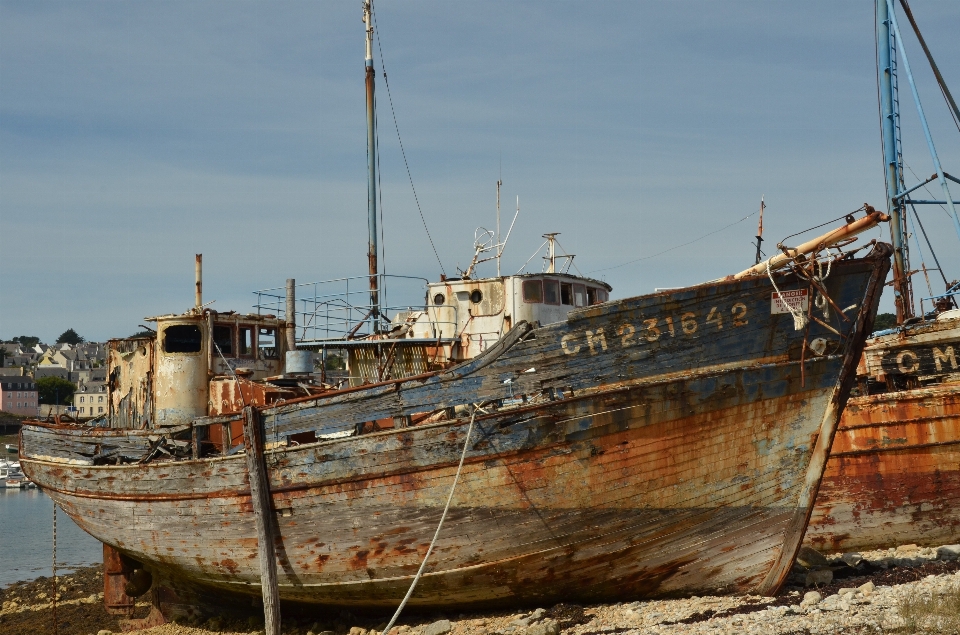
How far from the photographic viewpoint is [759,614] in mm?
9781

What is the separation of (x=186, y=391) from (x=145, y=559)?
259 centimetres

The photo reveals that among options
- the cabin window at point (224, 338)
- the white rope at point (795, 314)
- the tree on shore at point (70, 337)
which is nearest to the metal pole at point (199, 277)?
the cabin window at point (224, 338)

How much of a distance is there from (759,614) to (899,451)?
6258 mm

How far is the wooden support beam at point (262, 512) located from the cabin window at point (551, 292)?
4.25m

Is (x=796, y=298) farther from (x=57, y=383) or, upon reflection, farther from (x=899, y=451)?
(x=57, y=383)

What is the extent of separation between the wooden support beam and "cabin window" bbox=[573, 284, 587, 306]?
4.79m

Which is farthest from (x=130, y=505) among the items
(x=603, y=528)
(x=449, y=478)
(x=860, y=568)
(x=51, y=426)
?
(x=860, y=568)

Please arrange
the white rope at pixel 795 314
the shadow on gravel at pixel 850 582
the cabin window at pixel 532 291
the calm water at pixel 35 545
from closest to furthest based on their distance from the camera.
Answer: the shadow on gravel at pixel 850 582 < the white rope at pixel 795 314 < the cabin window at pixel 532 291 < the calm water at pixel 35 545

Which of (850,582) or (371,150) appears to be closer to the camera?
(850,582)

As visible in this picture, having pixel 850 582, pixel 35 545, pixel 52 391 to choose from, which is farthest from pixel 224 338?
pixel 52 391

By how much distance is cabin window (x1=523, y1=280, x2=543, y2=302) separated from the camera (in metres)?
13.1

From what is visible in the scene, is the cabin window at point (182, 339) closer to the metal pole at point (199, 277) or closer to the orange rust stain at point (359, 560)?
the metal pole at point (199, 277)

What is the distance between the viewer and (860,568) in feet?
39.4

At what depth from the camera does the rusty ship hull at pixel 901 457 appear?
14531 mm
